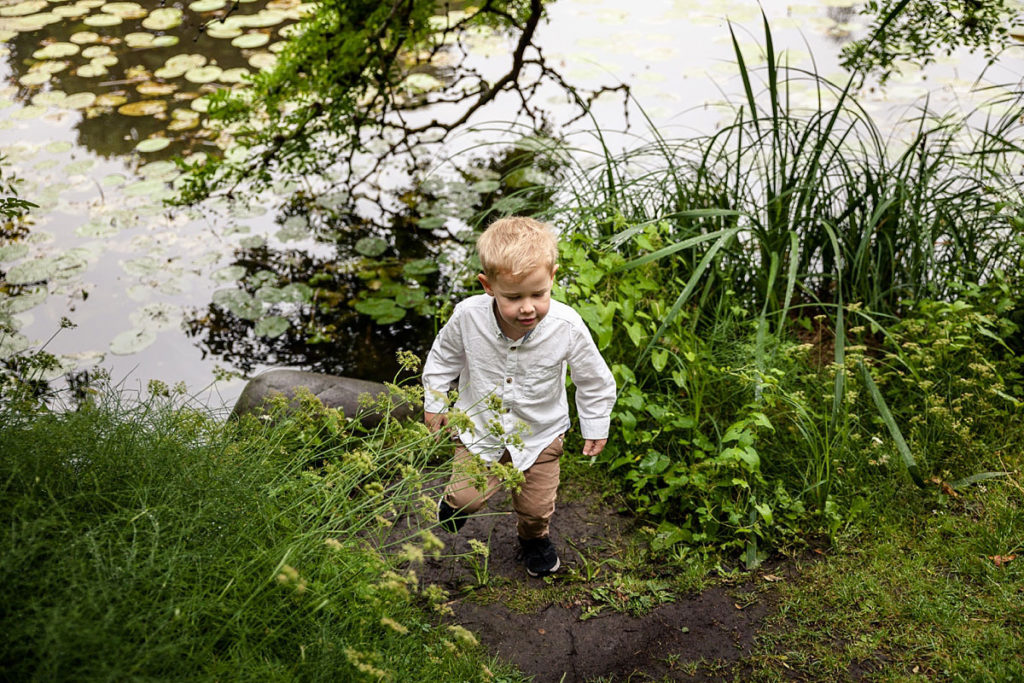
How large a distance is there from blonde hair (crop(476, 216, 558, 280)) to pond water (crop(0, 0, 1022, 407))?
1203 millimetres

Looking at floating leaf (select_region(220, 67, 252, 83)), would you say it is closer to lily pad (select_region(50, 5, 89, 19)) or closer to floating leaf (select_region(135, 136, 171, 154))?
floating leaf (select_region(135, 136, 171, 154))

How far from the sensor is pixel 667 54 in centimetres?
659

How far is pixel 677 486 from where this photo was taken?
2896 millimetres

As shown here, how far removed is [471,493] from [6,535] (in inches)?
53.8

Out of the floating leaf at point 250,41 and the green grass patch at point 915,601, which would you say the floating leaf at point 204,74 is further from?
the green grass patch at point 915,601

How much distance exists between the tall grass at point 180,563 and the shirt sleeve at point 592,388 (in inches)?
25.9

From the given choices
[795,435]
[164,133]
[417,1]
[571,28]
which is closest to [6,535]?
[795,435]

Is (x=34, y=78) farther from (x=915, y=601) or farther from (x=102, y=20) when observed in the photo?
(x=915, y=601)

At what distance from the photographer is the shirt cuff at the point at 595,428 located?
2564mm

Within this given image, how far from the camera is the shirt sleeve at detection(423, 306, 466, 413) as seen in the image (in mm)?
2527

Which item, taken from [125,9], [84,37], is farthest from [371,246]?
[125,9]

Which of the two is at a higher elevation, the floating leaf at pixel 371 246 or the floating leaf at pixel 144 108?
the floating leaf at pixel 144 108

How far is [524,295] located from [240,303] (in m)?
2.68

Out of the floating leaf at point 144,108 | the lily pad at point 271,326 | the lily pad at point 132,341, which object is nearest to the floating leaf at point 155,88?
the floating leaf at point 144,108
